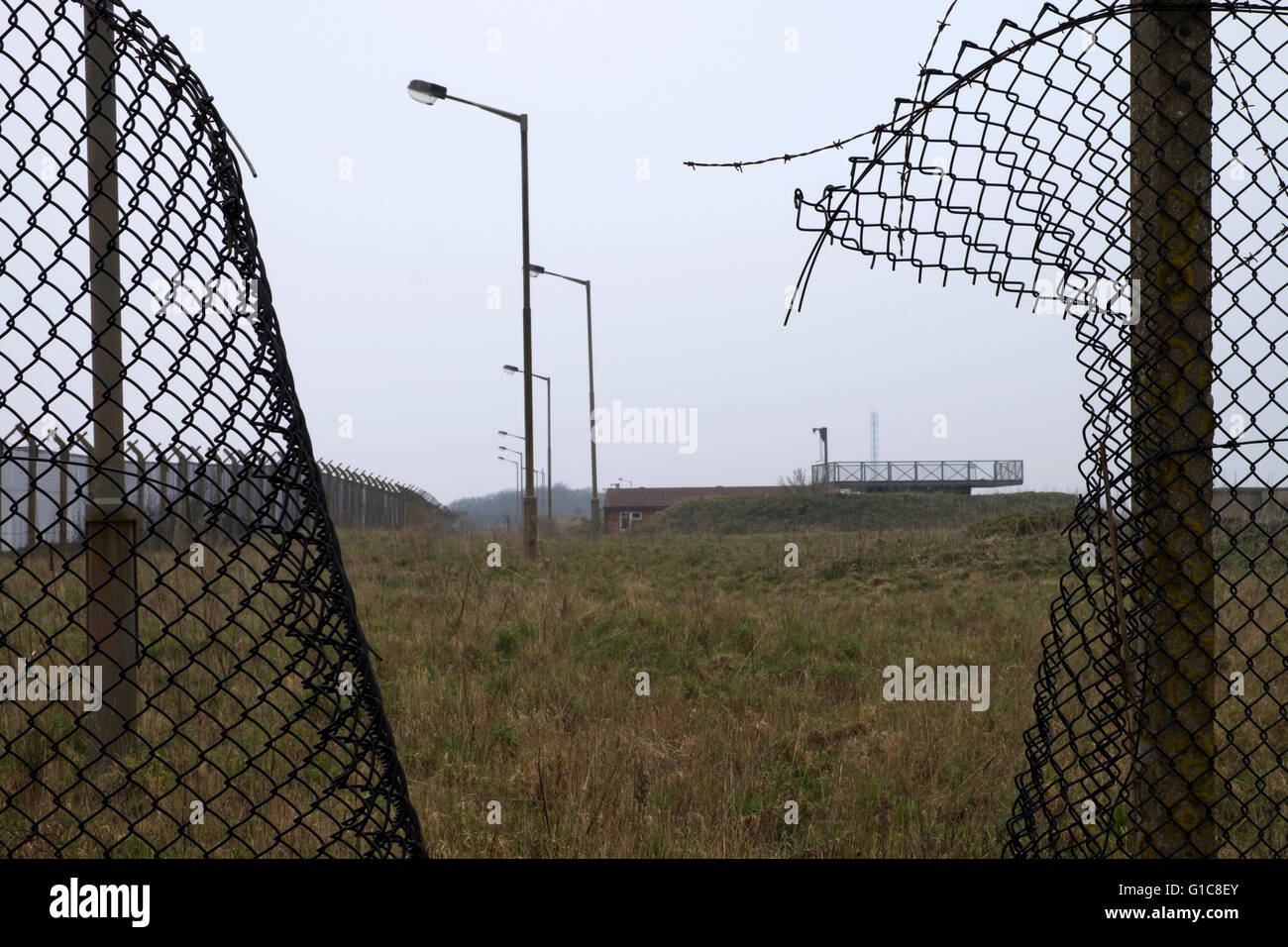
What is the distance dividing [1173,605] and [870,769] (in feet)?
8.24

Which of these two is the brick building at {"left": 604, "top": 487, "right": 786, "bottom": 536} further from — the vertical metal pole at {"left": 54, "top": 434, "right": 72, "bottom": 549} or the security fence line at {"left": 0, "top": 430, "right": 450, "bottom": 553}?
the vertical metal pole at {"left": 54, "top": 434, "right": 72, "bottom": 549}

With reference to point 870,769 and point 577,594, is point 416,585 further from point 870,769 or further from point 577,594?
point 870,769

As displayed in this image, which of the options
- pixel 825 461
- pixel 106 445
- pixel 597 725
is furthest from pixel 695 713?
pixel 825 461

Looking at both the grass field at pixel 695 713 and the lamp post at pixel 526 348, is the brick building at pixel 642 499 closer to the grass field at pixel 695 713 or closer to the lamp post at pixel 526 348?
the lamp post at pixel 526 348

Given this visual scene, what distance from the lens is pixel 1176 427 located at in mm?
2420

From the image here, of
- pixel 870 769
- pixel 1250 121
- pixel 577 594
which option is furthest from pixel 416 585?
pixel 1250 121

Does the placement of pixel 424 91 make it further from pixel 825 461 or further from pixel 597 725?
pixel 825 461

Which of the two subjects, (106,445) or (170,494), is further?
(170,494)

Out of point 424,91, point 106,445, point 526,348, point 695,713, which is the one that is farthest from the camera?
point 526,348

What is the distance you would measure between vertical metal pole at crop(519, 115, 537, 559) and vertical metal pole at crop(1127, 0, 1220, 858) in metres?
11.5

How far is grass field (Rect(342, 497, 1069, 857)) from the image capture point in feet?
12.8

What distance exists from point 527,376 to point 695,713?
8.96m

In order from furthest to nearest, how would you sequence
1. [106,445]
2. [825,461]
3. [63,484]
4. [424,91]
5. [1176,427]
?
1. [825,461]
2. [424,91]
3. [63,484]
4. [106,445]
5. [1176,427]

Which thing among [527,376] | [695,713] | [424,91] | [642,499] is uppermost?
[424,91]
